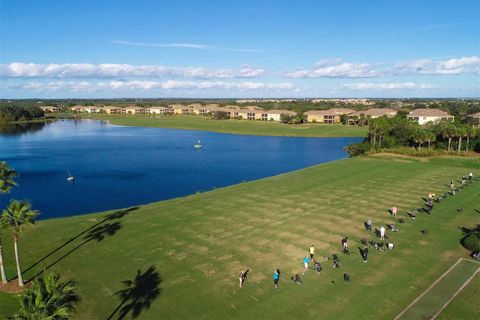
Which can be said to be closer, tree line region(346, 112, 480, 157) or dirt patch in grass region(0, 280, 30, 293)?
dirt patch in grass region(0, 280, 30, 293)

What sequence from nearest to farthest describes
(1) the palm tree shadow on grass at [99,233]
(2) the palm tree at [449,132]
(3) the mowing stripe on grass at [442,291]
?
(3) the mowing stripe on grass at [442,291], (1) the palm tree shadow on grass at [99,233], (2) the palm tree at [449,132]

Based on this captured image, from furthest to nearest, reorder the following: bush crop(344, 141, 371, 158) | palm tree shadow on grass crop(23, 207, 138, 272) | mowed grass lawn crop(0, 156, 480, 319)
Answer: bush crop(344, 141, 371, 158)
palm tree shadow on grass crop(23, 207, 138, 272)
mowed grass lawn crop(0, 156, 480, 319)

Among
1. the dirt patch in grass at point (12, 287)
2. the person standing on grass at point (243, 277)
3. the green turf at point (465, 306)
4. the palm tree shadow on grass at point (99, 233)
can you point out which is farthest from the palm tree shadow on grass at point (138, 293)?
the green turf at point (465, 306)

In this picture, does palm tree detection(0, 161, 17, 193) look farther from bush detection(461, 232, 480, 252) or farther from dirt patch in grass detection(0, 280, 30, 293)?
bush detection(461, 232, 480, 252)

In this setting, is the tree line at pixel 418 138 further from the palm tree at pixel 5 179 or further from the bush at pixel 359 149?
the palm tree at pixel 5 179

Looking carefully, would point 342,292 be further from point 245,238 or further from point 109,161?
point 109,161

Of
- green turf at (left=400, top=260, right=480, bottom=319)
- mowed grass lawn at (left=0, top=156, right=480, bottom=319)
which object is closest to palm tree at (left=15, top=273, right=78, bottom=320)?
mowed grass lawn at (left=0, top=156, right=480, bottom=319)

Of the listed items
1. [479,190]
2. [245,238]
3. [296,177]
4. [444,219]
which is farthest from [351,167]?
[245,238]

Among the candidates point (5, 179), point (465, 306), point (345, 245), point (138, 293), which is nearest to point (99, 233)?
point (5, 179)
